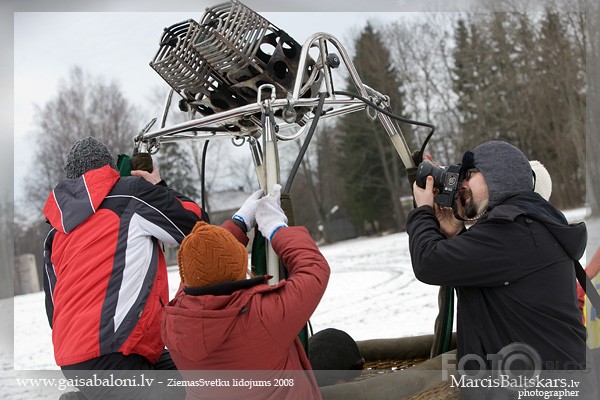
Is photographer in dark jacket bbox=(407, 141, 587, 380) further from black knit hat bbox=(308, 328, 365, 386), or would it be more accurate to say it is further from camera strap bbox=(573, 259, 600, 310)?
black knit hat bbox=(308, 328, 365, 386)

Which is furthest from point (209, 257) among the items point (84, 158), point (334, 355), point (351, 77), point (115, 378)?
point (334, 355)

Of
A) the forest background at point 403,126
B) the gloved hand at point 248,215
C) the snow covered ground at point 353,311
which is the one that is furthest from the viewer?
the forest background at point 403,126

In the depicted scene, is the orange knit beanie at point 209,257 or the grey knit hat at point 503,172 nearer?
the orange knit beanie at point 209,257

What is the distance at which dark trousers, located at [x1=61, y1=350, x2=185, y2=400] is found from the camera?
187 centimetres

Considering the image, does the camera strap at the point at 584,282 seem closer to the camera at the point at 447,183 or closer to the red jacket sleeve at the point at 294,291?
the camera at the point at 447,183

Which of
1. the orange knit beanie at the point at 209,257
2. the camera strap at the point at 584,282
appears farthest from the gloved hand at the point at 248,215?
the camera strap at the point at 584,282

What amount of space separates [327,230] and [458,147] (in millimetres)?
4055

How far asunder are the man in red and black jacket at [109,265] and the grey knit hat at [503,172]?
0.88 m

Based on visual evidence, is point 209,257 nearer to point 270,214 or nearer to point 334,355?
point 270,214

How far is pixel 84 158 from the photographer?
2027 millimetres

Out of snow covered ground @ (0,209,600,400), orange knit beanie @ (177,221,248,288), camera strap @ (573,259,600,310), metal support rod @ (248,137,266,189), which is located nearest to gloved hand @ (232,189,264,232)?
orange knit beanie @ (177,221,248,288)

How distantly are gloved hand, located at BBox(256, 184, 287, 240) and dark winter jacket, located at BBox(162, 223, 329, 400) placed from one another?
0.11 metres

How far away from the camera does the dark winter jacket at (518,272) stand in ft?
5.21

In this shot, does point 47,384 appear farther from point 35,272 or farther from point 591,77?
point 35,272
